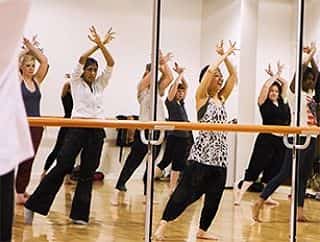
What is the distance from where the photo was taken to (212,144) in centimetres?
383

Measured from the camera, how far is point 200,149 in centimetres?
385

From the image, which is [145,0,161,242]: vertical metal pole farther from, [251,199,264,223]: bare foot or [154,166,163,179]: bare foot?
[251,199,264,223]: bare foot

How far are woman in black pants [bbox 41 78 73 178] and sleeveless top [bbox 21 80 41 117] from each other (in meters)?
0.16

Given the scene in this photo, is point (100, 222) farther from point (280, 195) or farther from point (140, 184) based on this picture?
point (280, 195)

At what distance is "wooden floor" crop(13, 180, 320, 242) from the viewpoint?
143 inches

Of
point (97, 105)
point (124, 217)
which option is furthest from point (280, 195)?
point (97, 105)

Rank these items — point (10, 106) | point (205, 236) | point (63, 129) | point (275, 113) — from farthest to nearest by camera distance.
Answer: point (275, 113) → point (205, 236) → point (63, 129) → point (10, 106)

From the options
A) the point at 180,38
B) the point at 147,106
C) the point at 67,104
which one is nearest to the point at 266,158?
the point at 147,106

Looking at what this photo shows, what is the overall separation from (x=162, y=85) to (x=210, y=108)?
1.31ft

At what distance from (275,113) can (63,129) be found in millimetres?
1494

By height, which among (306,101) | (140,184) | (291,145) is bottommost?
(140,184)

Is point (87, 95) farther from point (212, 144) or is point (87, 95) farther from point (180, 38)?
point (180, 38)

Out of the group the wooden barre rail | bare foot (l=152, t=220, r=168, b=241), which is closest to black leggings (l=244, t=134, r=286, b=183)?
the wooden barre rail

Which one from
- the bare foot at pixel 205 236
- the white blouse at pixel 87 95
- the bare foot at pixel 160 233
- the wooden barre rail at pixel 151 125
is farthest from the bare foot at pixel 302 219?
the white blouse at pixel 87 95
